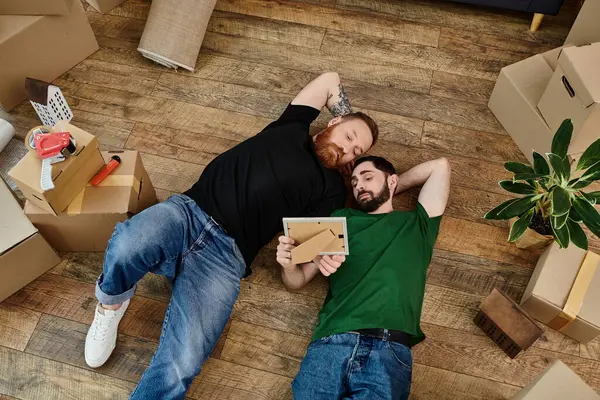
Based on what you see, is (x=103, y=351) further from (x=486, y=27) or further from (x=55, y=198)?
(x=486, y=27)

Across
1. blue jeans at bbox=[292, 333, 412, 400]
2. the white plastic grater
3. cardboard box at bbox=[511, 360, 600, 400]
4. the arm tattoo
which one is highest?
the arm tattoo

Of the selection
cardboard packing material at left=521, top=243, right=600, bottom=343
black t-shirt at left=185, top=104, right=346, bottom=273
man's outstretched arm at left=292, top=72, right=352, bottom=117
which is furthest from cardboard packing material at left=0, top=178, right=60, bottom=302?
cardboard packing material at left=521, top=243, right=600, bottom=343

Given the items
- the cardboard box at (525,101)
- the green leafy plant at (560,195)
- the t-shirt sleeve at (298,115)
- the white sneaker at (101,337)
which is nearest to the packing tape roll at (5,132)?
the white sneaker at (101,337)

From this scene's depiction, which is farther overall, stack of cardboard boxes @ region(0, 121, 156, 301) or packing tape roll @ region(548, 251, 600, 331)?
packing tape roll @ region(548, 251, 600, 331)

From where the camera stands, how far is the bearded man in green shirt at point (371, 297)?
1646 millimetres

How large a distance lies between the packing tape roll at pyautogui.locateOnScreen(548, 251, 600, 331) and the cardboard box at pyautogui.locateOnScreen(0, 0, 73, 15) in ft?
7.23

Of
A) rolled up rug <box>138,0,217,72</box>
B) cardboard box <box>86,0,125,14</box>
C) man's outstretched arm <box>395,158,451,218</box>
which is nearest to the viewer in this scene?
man's outstretched arm <box>395,158,451,218</box>

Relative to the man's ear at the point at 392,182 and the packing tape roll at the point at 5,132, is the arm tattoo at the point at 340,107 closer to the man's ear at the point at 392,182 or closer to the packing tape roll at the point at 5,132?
the man's ear at the point at 392,182

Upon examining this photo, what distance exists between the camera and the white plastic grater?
2.13 m

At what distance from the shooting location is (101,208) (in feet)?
5.94

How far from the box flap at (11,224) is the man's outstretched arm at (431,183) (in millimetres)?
1323

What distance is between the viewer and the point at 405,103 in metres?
2.45

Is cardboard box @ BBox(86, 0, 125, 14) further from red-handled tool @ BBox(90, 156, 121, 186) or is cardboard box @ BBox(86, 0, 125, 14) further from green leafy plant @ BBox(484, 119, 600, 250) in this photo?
green leafy plant @ BBox(484, 119, 600, 250)

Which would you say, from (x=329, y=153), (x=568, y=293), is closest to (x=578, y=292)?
(x=568, y=293)
